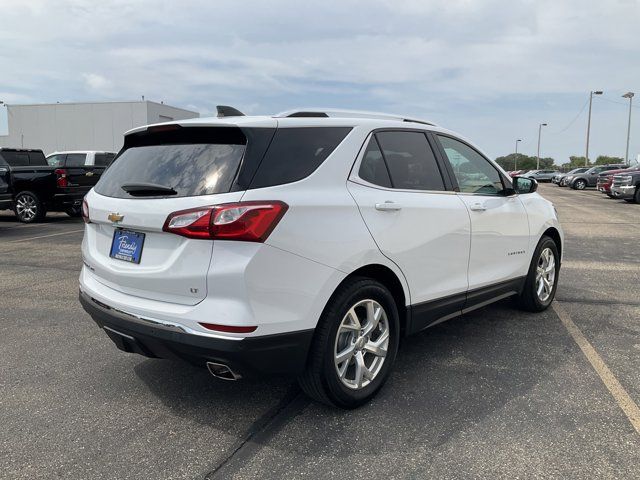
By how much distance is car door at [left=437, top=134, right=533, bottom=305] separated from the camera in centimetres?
408

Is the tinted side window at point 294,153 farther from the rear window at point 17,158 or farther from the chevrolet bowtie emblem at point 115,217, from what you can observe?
the rear window at point 17,158

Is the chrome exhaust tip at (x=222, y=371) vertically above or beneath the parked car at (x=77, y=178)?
beneath

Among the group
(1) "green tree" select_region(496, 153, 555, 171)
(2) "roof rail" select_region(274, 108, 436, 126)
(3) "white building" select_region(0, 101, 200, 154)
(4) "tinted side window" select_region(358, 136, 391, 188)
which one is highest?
(3) "white building" select_region(0, 101, 200, 154)

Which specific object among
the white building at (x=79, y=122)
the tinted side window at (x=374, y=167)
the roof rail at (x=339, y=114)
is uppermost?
the white building at (x=79, y=122)

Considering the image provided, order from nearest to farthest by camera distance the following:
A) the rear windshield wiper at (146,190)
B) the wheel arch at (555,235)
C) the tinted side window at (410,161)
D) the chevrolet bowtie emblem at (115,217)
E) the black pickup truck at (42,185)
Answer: the rear windshield wiper at (146,190)
the chevrolet bowtie emblem at (115,217)
the tinted side window at (410,161)
the wheel arch at (555,235)
the black pickup truck at (42,185)

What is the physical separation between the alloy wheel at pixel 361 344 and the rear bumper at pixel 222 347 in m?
0.31

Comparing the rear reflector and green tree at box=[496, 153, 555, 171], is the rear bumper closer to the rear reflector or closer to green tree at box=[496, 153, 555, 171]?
the rear reflector

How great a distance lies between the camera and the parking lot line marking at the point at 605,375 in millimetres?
3150

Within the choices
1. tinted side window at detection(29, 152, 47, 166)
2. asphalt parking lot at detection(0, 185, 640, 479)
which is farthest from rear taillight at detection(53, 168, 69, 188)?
asphalt parking lot at detection(0, 185, 640, 479)

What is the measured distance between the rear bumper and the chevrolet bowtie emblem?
0.53 m

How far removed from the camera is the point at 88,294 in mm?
3354

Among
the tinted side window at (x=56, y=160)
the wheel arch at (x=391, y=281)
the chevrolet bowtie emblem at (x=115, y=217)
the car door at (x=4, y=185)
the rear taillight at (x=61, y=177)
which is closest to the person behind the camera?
the chevrolet bowtie emblem at (x=115, y=217)

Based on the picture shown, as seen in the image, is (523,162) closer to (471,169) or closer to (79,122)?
(79,122)

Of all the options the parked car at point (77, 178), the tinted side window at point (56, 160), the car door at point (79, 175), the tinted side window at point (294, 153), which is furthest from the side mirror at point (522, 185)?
the tinted side window at point (56, 160)
